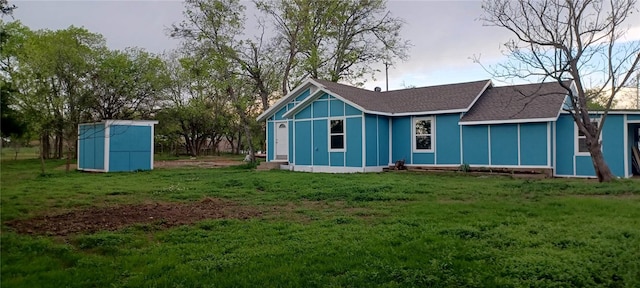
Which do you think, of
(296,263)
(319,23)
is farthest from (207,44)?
(296,263)

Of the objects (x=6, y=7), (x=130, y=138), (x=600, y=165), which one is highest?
(x=6, y=7)

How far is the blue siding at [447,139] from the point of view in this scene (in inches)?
650

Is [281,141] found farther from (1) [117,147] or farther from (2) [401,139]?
(1) [117,147]

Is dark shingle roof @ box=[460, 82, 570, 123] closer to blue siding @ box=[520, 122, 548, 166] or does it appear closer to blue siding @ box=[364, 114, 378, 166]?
blue siding @ box=[520, 122, 548, 166]

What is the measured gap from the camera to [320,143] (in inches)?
713

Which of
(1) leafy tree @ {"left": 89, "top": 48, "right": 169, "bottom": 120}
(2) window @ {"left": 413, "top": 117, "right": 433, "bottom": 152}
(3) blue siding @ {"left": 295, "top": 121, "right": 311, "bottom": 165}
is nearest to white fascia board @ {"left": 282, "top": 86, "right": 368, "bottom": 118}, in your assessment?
(3) blue siding @ {"left": 295, "top": 121, "right": 311, "bottom": 165}

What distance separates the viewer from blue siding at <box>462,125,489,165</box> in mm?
15898

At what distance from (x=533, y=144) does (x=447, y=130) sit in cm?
310

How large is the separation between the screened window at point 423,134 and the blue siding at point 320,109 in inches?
145

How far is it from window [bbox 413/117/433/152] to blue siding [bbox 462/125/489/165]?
4.52ft

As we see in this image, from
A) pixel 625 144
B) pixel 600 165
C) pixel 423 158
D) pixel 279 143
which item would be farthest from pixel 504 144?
pixel 279 143

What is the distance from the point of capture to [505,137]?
51.0ft

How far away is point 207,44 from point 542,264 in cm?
2232

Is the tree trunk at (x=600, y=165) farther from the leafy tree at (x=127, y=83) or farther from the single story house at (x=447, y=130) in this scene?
the leafy tree at (x=127, y=83)
